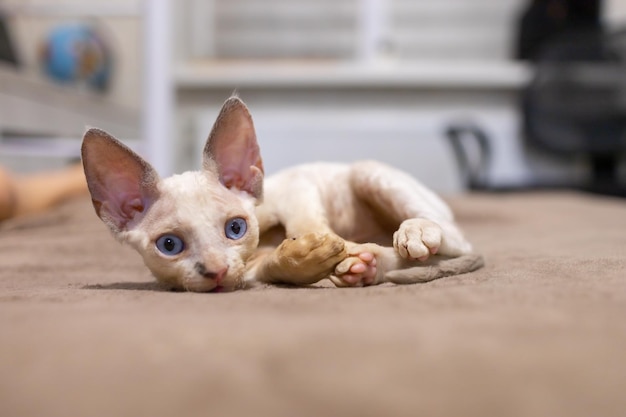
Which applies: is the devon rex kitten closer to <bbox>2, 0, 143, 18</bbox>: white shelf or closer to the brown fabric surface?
the brown fabric surface

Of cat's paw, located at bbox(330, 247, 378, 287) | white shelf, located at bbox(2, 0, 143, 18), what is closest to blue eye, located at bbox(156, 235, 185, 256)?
cat's paw, located at bbox(330, 247, 378, 287)

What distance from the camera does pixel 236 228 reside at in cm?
87

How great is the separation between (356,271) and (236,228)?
18 centimetres

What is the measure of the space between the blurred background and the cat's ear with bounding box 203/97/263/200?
6.03 feet

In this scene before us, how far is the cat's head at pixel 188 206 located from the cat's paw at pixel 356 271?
0.13m

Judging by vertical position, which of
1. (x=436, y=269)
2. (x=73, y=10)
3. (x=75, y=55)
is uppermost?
(x=73, y=10)

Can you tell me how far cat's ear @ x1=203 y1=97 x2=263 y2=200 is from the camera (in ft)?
2.97

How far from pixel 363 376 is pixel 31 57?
10.1ft

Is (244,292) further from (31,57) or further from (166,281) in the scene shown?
(31,57)

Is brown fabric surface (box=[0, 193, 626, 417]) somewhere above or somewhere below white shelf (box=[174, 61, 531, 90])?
below

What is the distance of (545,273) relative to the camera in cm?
87

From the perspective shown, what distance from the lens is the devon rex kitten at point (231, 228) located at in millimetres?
827

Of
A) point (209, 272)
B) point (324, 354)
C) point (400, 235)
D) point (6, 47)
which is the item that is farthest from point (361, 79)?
point (324, 354)

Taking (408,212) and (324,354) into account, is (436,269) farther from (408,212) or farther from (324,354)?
(324,354)
